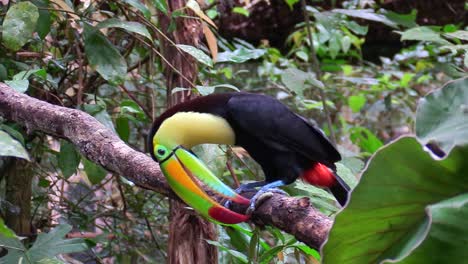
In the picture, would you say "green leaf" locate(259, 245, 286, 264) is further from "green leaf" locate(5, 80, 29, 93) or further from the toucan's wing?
"green leaf" locate(5, 80, 29, 93)

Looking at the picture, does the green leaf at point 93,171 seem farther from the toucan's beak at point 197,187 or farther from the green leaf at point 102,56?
the toucan's beak at point 197,187

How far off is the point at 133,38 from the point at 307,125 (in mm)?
635

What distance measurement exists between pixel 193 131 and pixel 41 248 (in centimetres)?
39

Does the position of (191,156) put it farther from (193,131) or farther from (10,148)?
(10,148)

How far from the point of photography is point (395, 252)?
0.70 meters

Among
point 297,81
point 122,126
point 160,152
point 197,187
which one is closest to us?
point 197,187

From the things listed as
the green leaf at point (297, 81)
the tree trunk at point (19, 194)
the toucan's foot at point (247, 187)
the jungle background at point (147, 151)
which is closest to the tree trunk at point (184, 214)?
the jungle background at point (147, 151)

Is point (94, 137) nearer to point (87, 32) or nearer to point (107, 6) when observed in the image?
point (87, 32)

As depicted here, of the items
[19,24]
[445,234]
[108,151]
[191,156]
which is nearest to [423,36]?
[191,156]

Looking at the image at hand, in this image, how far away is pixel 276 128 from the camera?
4.74 feet

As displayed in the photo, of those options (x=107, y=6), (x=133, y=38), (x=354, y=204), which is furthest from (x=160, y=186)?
(x=107, y=6)

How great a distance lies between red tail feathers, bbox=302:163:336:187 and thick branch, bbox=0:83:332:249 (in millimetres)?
448

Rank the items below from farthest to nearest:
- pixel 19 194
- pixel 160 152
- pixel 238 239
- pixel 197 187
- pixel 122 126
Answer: pixel 19 194
pixel 122 126
pixel 238 239
pixel 160 152
pixel 197 187

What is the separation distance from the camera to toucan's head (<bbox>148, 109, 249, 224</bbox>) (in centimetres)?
112
